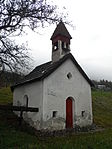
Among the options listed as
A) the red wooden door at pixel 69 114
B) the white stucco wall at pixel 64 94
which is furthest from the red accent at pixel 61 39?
the red wooden door at pixel 69 114

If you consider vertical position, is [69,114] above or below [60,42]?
below

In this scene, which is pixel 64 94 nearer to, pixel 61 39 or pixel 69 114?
pixel 69 114

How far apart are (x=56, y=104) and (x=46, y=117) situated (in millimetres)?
1572

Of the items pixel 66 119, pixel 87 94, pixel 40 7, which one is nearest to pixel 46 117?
pixel 66 119

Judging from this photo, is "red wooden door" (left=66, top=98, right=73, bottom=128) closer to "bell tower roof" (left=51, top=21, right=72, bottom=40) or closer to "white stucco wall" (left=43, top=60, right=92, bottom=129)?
"white stucco wall" (left=43, top=60, right=92, bottom=129)

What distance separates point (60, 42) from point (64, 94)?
5524mm

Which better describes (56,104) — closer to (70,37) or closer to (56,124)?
(56,124)

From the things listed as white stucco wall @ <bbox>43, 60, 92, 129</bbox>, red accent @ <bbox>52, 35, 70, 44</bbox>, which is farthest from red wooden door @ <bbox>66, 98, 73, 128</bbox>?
red accent @ <bbox>52, 35, 70, 44</bbox>

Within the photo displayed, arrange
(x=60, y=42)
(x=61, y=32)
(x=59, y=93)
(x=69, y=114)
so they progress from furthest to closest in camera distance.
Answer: (x=61, y=32), (x=60, y=42), (x=69, y=114), (x=59, y=93)

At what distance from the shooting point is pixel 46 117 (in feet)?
52.9

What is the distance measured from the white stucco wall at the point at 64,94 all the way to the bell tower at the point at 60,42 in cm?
153

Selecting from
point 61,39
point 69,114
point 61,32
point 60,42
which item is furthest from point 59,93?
point 61,32

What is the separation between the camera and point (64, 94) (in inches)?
704

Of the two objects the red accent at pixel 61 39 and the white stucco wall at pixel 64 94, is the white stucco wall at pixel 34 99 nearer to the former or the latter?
the white stucco wall at pixel 64 94
